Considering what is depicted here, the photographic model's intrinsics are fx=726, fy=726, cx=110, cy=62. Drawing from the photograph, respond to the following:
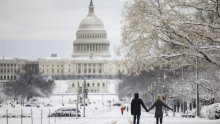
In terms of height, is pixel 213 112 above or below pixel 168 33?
below

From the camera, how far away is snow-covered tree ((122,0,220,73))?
30016 mm

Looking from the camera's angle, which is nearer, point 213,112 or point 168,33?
point 168,33

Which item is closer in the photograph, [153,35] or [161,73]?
[153,35]

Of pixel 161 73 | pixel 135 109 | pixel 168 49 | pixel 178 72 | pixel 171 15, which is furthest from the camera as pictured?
pixel 161 73

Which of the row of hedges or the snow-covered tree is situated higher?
the snow-covered tree

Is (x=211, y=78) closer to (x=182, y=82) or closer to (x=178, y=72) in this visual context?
(x=182, y=82)

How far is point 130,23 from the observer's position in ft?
104

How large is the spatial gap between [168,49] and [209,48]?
2828 mm

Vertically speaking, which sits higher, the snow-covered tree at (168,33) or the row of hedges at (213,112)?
the snow-covered tree at (168,33)

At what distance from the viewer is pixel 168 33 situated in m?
31.2

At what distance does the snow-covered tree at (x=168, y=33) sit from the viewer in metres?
30.0

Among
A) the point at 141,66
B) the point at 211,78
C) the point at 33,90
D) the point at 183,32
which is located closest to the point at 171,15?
the point at 183,32

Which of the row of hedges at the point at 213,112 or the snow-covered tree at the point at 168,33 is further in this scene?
the row of hedges at the point at 213,112

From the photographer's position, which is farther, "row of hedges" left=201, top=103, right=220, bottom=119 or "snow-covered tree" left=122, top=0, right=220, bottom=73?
"row of hedges" left=201, top=103, right=220, bottom=119
